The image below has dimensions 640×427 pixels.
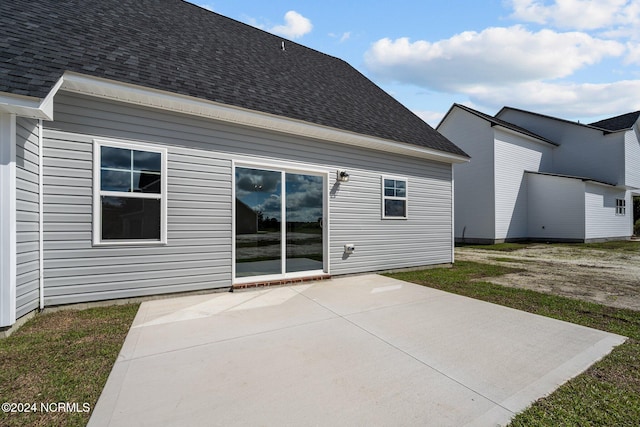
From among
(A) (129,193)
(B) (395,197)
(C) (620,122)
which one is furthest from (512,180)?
(A) (129,193)

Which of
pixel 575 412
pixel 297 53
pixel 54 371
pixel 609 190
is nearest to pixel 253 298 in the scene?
pixel 54 371

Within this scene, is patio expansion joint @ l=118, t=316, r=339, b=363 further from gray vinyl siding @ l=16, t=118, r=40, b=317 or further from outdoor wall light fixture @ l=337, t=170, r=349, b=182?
outdoor wall light fixture @ l=337, t=170, r=349, b=182

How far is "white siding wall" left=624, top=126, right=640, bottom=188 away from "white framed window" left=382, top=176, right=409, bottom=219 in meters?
18.5

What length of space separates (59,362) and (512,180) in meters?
19.1

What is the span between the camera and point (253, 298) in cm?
474

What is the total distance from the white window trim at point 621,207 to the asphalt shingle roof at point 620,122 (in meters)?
4.46

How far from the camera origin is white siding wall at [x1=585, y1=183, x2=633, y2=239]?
1523 cm

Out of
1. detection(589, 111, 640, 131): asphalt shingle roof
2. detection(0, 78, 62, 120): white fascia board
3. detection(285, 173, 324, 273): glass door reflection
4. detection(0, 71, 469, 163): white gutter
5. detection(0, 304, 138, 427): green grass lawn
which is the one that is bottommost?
detection(0, 304, 138, 427): green grass lawn

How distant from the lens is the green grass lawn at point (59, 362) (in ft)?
6.30

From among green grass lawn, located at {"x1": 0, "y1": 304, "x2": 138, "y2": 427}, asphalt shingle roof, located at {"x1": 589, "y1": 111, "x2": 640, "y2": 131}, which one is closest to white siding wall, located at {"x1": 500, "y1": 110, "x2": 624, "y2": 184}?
asphalt shingle roof, located at {"x1": 589, "y1": 111, "x2": 640, "y2": 131}

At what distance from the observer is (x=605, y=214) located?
16.4 meters

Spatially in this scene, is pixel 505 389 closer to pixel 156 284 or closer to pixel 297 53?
pixel 156 284

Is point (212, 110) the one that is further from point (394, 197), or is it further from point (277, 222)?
point (394, 197)

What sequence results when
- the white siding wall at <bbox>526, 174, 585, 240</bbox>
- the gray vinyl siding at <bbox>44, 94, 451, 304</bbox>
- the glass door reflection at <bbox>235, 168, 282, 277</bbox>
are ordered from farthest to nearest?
the white siding wall at <bbox>526, 174, 585, 240</bbox>, the glass door reflection at <bbox>235, 168, 282, 277</bbox>, the gray vinyl siding at <bbox>44, 94, 451, 304</bbox>
